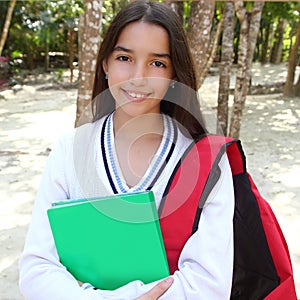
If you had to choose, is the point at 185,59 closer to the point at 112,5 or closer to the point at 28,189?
the point at 28,189

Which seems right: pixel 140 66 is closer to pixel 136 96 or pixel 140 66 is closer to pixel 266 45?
pixel 136 96

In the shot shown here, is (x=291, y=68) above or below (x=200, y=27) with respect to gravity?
below

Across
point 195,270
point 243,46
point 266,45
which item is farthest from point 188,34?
point 266,45

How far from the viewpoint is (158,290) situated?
3.18 feet

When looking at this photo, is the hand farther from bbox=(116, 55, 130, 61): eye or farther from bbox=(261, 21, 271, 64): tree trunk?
bbox=(261, 21, 271, 64): tree trunk

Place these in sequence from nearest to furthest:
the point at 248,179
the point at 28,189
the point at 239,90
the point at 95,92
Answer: the point at 248,179, the point at 95,92, the point at 28,189, the point at 239,90

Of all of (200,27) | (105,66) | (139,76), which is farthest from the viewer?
(200,27)

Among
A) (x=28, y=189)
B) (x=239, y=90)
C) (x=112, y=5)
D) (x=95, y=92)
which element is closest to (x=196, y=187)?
(x=95, y=92)

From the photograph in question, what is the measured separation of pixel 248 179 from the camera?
1088mm

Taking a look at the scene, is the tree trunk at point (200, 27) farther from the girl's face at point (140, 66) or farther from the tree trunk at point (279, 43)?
the tree trunk at point (279, 43)

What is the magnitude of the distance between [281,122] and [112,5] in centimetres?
791

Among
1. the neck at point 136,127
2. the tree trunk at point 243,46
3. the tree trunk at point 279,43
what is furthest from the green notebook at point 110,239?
the tree trunk at point 279,43

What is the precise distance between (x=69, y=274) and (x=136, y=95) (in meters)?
0.46

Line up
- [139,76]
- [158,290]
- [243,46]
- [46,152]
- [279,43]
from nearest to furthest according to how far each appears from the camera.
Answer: [158,290] < [139,76] < [243,46] < [46,152] < [279,43]
